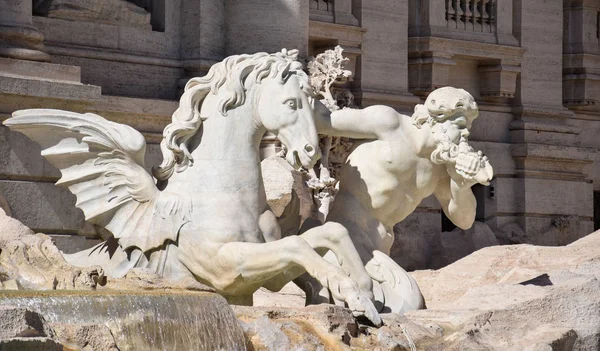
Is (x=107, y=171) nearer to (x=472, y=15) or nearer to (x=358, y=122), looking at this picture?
(x=358, y=122)

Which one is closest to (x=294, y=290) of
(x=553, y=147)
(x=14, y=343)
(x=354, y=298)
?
(x=354, y=298)

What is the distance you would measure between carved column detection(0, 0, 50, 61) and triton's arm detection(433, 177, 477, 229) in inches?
126

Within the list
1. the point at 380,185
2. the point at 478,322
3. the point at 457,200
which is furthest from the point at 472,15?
the point at 478,322

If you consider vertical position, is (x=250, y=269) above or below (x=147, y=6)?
below

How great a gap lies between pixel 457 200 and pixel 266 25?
3.73m

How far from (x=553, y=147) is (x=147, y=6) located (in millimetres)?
6301

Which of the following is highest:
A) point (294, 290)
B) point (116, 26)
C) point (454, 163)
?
point (116, 26)

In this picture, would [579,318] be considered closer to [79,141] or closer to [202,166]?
[202,166]

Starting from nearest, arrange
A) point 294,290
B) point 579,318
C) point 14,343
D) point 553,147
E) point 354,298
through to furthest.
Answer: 1. point 14,343
2. point 354,298
3. point 579,318
4. point 294,290
5. point 553,147

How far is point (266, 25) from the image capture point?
1353 centimetres

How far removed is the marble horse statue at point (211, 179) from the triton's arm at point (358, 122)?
9.7 inches

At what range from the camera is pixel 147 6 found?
13945mm

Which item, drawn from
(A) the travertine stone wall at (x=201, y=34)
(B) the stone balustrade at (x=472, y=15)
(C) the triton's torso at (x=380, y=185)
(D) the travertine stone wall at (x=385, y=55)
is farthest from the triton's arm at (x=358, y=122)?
(B) the stone balustrade at (x=472, y=15)

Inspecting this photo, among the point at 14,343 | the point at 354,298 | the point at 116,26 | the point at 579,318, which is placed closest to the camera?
the point at 14,343
